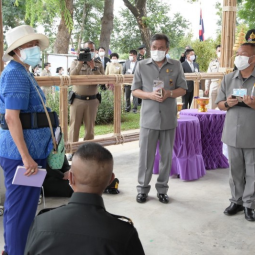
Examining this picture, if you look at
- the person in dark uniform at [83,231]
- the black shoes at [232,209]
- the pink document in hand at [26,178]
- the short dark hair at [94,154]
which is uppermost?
the short dark hair at [94,154]

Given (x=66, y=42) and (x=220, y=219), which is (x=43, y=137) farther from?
(x=66, y=42)

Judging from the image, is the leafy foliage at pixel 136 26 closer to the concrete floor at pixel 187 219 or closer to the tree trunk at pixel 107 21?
the tree trunk at pixel 107 21

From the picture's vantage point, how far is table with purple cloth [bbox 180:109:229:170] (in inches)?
195

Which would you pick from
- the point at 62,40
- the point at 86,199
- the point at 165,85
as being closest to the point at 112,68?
the point at 62,40

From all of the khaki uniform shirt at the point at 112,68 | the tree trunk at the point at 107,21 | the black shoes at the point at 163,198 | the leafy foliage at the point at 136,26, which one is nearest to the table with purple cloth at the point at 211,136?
the black shoes at the point at 163,198

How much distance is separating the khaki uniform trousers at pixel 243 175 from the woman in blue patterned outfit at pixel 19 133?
5.83ft

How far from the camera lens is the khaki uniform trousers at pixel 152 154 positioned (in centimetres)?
384

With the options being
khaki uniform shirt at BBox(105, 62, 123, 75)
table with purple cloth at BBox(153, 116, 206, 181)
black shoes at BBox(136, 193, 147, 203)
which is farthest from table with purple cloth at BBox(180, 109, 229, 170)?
khaki uniform shirt at BBox(105, 62, 123, 75)

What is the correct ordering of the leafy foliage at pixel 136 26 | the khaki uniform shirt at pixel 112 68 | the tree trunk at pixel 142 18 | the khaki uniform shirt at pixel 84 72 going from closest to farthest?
1. the khaki uniform shirt at pixel 84 72
2. the khaki uniform shirt at pixel 112 68
3. the tree trunk at pixel 142 18
4. the leafy foliage at pixel 136 26

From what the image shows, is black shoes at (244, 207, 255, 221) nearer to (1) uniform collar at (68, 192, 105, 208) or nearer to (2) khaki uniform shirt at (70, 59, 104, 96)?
(1) uniform collar at (68, 192, 105, 208)

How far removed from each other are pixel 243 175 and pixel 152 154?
88cm

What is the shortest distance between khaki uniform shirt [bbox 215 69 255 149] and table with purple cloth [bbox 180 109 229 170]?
1.41m

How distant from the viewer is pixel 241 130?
11.3ft

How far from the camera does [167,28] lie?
20.8 meters
